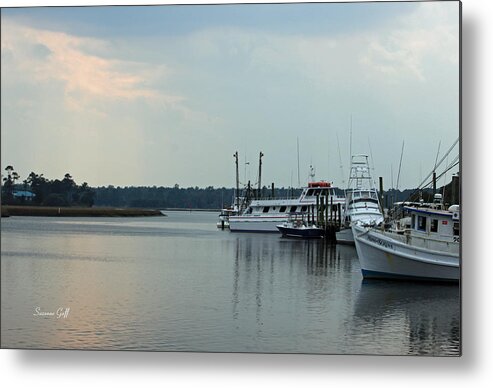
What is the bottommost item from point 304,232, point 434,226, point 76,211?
point 304,232

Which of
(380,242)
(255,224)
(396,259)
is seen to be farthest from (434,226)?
(255,224)

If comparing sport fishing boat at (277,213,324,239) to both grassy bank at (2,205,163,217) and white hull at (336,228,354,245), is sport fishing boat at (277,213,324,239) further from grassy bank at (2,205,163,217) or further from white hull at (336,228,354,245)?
grassy bank at (2,205,163,217)

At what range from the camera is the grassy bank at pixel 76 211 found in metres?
7.77

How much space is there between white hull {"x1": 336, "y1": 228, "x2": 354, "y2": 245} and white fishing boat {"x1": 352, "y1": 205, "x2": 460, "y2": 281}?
27.1 feet

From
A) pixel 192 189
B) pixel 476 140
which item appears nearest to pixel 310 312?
pixel 192 189

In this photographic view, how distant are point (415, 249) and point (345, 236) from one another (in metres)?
10.8

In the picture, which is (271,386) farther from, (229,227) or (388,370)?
(229,227)

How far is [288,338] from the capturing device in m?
7.16

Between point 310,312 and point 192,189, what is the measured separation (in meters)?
1.75

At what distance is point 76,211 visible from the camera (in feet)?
26.6

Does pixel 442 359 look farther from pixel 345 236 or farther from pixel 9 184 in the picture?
pixel 345 236

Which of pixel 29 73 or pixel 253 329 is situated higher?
pixel 29 73

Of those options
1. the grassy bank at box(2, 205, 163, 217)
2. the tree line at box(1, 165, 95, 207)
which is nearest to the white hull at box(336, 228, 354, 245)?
the grassy bank at box(2, 205, 163, 217)

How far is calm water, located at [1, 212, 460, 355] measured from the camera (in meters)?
6.93
